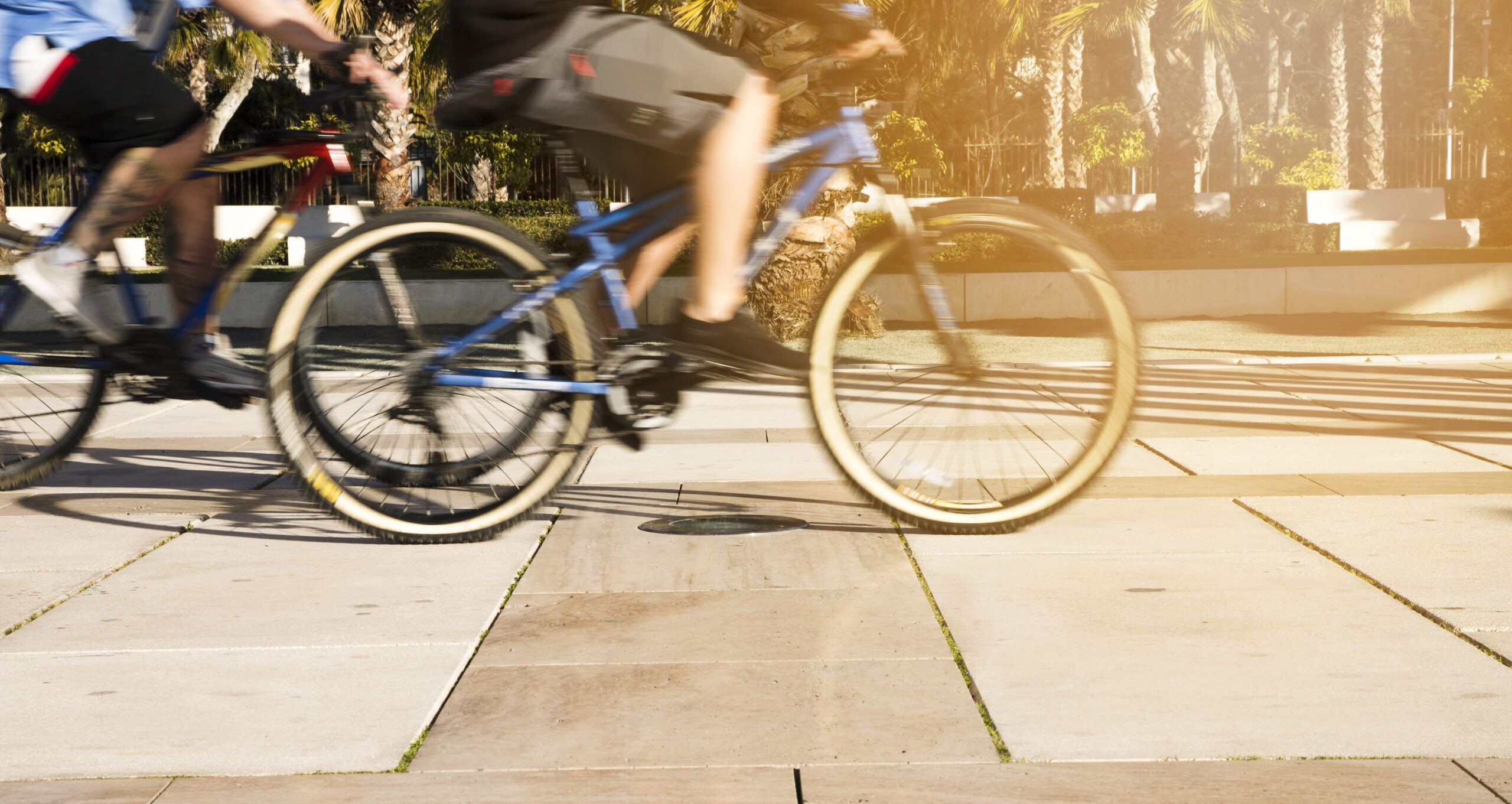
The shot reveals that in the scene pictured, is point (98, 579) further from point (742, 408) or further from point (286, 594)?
point (742, 408)

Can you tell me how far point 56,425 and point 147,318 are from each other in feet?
2.94

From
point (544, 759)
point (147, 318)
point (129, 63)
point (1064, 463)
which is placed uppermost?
point (129, 63)

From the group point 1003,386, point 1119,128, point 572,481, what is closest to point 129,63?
point 572,481

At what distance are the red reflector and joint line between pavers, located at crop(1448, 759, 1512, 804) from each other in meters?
2.44

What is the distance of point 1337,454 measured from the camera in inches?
235

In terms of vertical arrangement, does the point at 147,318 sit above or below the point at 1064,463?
above

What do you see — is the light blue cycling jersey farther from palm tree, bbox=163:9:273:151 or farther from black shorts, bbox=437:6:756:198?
palm tree, bbox=163:9:273:151

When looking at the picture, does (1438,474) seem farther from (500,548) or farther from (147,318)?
(147,318)

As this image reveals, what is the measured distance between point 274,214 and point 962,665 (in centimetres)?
243

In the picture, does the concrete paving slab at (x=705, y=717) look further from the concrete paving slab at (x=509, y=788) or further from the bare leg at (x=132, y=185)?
the bare leg at (x=132, y=185)

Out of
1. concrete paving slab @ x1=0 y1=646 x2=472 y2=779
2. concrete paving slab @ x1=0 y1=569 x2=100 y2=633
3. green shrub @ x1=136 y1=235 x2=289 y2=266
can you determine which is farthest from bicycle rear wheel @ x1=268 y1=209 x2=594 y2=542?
green shrub @ x1=136 y1=235 x2=289 y2=266

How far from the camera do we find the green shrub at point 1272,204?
25.9m

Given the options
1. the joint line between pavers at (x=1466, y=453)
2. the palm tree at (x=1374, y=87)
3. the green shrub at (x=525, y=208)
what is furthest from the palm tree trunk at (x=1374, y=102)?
the joint line between pavers at (x=1466, y=453)

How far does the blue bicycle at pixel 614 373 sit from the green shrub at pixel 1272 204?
22.7 m
